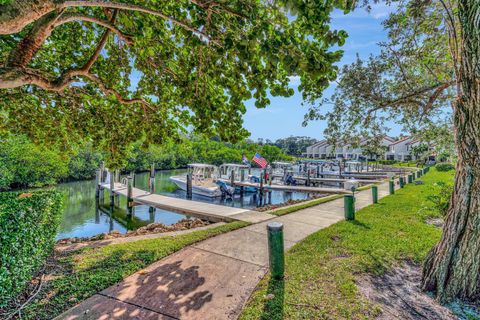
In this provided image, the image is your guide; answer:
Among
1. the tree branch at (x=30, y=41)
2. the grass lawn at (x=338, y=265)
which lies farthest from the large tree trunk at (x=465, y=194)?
the tree branch at (x=30, y=41)

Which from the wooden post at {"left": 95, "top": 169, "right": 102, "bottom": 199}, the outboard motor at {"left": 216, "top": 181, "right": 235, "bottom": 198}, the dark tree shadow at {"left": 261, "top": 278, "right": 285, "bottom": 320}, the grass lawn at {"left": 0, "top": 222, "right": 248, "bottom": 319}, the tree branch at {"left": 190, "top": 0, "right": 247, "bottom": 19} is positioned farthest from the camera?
the outboard motor at {"left": 216, "top": 181, "right": 235, "bottom": 198}

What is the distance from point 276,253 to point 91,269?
3177mm

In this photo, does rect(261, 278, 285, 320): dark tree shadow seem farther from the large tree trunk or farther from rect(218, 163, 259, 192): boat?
rect(218, 163, 259, 192): boat

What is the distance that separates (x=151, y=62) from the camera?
6199 millimetres

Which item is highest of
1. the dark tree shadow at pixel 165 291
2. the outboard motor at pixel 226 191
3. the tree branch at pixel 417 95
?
the tree branch at pixel 417 95

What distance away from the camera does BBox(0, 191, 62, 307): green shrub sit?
115 inches

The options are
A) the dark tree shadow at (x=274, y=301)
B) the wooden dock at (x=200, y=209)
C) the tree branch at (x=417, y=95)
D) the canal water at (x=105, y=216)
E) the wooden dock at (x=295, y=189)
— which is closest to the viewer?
the dark tree shadow at (x=274, y=301)

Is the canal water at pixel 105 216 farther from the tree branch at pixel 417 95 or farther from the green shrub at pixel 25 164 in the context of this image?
the tree branch at pixel 417 95

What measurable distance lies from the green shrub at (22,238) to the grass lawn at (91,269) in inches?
13.4

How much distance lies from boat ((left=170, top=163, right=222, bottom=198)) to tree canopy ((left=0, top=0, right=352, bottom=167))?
13057mm

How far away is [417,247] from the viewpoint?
550 cm

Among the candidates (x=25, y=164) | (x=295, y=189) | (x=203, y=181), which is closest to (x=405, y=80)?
(x=295, y=189)

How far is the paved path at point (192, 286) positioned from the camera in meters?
3.18

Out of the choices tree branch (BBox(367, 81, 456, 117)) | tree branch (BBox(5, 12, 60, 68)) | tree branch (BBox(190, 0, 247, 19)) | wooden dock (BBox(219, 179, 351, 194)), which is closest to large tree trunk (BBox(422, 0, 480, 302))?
tree branch (BBox(367, 81, 456, 117))
